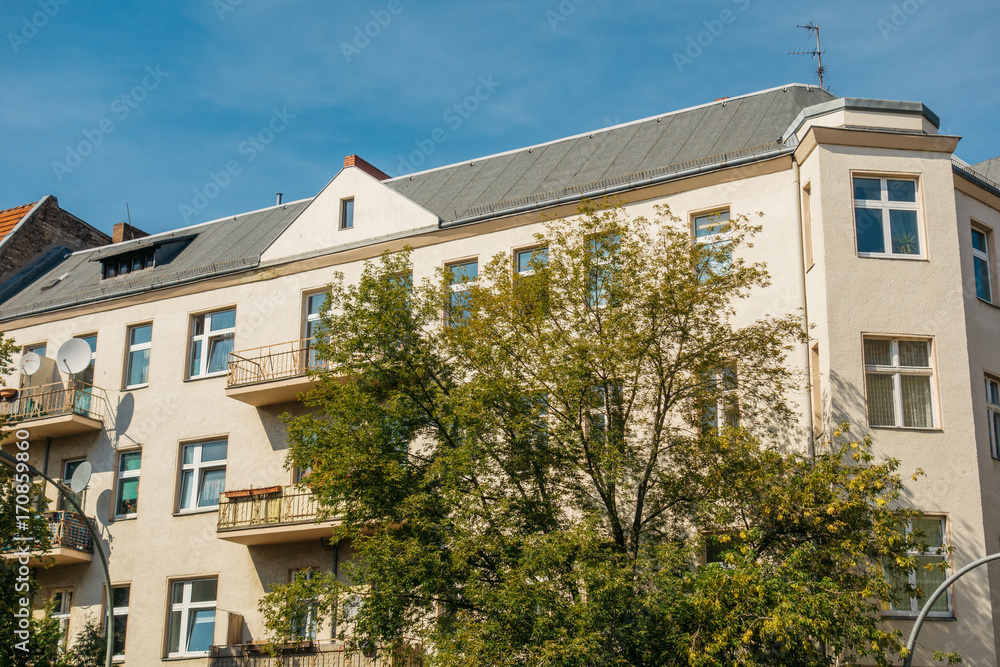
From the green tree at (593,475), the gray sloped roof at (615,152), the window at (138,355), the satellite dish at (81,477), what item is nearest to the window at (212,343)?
the window at (138,355)

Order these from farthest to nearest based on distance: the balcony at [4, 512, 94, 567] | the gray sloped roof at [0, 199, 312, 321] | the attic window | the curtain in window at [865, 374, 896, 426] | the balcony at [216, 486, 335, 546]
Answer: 1. the attic window
2. the gray sloped roof at [0, 199, 312, 321]
3. the balcony at [4, 512, 94, 567]
4. the balcony at [216, 486, 335, 546]
5. the curtain in window at [865, 374, 896, 426]

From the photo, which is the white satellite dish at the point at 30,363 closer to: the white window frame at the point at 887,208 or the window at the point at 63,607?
the window at the point at 63,607

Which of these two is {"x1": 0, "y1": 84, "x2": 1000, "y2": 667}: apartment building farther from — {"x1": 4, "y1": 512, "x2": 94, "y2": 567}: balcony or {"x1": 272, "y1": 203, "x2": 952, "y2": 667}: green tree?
{"x1": 272, "y1": 203, "x2": 952, "y2": 667}: green tree

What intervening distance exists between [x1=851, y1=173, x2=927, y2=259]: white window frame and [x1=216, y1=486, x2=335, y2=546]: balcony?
11566 mm

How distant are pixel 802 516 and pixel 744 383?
2.83m

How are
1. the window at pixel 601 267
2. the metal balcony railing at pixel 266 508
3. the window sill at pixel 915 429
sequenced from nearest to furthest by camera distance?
1. the window sill at pixel 915 429
2. the window at pixel 601 267
3. the metal balcony railing at pixel 266 508

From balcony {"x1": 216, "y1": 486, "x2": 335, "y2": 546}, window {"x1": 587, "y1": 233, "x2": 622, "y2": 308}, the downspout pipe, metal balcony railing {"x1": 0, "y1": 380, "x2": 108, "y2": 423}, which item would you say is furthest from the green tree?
metal balcony railing {"x1": 0, "y1": 380, "x2": 108, "y2": 423}

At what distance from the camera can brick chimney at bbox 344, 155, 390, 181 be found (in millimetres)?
27609

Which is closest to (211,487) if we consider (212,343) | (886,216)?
(212,343)

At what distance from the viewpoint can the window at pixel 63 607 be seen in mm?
25234

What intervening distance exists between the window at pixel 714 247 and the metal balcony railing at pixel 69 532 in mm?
14994

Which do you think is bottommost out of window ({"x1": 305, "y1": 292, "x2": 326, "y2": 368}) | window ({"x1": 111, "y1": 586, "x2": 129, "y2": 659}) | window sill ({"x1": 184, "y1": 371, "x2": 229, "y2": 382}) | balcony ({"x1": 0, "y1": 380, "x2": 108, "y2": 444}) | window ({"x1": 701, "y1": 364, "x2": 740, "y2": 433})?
window ({"x1": 111, "y1": 586, "x2": 129, "y2": 659})

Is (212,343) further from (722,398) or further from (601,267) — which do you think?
(722,398)

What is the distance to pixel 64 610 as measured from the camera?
25.7m
